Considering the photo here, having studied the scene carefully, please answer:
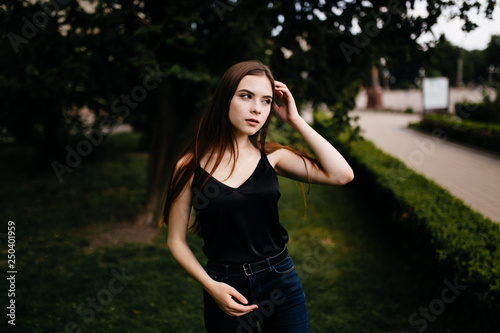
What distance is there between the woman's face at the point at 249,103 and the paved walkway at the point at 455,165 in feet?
11.5

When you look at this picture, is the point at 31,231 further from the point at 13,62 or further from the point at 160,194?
the point at 13,62

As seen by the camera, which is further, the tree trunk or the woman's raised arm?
the tree trunk

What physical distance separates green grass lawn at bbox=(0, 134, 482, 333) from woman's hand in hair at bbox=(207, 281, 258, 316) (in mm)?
2223

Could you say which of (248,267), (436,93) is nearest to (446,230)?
(248,267)

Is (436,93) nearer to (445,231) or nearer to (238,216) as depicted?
(445,231)

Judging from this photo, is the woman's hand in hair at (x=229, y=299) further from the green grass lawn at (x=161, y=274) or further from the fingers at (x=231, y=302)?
the green grass lawn at (x=161, y=274)

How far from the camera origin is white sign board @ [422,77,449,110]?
57.8ft

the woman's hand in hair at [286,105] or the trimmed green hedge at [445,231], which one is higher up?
the woman's hand in hair at [286,105]

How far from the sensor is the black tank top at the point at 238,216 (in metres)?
1.74

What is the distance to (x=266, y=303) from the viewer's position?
5.86ft

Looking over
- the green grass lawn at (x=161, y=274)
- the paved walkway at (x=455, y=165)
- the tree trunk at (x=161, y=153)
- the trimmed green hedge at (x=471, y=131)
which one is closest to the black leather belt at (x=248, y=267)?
the green grass lawn at (x=161, y=274)

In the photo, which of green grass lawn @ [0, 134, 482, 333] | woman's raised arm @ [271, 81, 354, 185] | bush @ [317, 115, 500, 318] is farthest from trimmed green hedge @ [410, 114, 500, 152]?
woman's raised arm @ [271, 81, 354, 185]

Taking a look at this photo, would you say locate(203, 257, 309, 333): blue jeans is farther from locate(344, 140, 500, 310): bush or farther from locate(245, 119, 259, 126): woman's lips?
locate(344, 140, 500, 310): bush

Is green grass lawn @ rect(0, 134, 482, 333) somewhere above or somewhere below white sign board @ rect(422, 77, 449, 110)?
below
